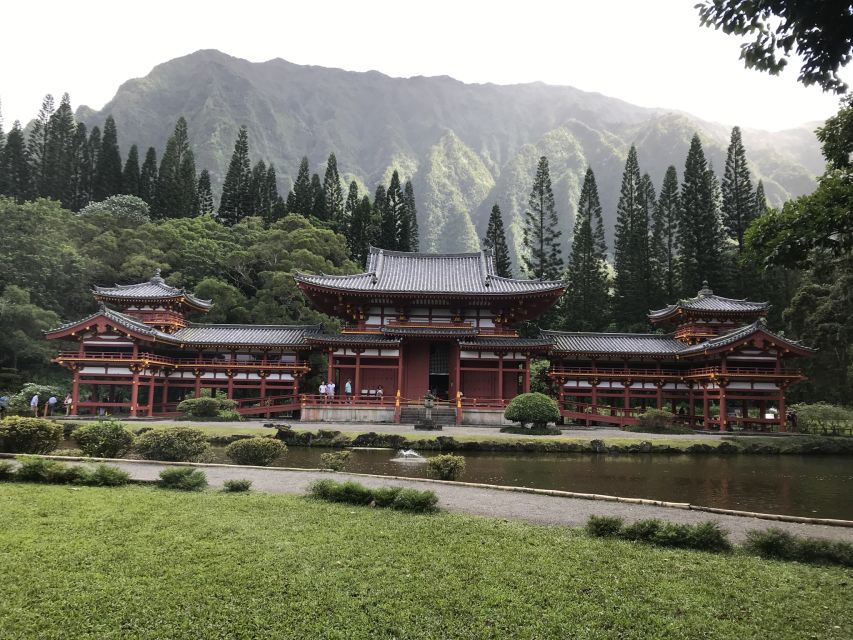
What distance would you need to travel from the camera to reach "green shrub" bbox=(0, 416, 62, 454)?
1370cm

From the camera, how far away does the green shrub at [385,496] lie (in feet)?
30.6

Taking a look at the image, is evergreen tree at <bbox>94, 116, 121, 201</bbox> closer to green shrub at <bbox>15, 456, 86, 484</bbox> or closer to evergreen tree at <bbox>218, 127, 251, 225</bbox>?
evergreen tree at <bbox>218, 127, 251, 225</bbox>

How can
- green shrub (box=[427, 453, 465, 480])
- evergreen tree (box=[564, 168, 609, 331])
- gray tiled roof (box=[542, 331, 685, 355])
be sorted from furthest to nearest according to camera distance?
evergreen tree (box=[564, 168, 609, 331]) < gray tiled roof (box=[542, 331, 685, 355]) < green shrub (box=[427, 453, 465, 480])

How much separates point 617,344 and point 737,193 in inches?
1110

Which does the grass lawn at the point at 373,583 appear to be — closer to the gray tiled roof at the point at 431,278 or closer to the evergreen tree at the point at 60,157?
the gray tiled roof at the point at 431,278

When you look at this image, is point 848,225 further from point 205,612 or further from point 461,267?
point 461,267

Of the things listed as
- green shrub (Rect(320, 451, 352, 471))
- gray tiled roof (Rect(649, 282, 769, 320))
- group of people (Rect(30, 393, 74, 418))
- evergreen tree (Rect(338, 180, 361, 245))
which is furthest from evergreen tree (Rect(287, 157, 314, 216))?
green shrub (Rect(320, 451, 352, 471))

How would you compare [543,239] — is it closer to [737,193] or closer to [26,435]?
[737,193]

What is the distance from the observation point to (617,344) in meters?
34.8

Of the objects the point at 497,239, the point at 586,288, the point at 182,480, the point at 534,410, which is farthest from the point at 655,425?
the point at 497,239

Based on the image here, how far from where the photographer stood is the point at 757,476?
15.9 m

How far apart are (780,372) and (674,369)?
5.94m

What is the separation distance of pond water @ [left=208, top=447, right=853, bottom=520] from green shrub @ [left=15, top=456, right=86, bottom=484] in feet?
18.8

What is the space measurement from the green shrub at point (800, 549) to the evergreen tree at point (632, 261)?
45.1m
